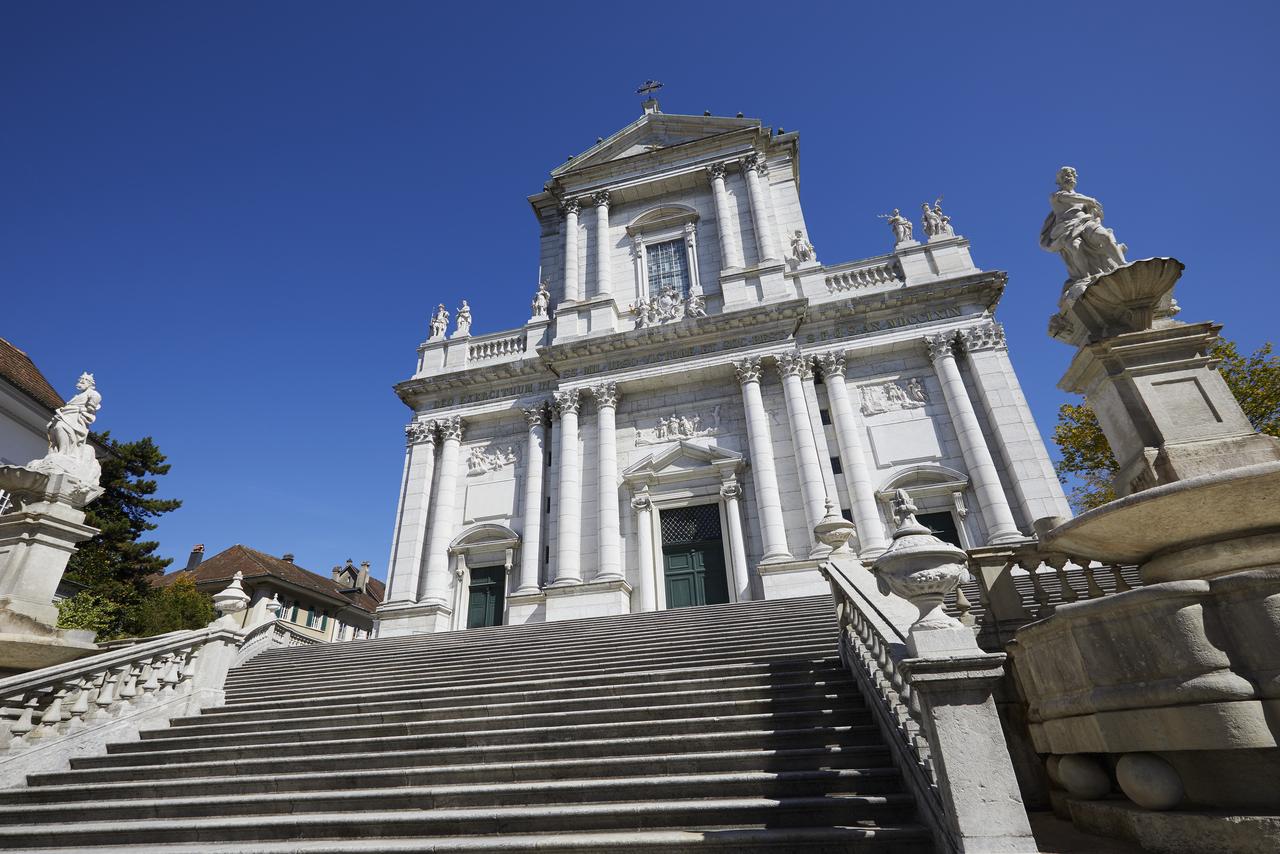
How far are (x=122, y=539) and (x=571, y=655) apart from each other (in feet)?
78.1

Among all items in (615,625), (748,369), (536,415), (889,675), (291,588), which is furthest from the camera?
(291,588)

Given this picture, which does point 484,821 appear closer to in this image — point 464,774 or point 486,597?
point 464,774

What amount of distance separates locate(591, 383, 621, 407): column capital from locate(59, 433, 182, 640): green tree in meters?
16.4

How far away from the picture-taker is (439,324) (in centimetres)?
2620

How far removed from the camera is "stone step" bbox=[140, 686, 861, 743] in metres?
6.92

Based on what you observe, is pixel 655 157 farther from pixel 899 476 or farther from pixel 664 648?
pixel 664 648

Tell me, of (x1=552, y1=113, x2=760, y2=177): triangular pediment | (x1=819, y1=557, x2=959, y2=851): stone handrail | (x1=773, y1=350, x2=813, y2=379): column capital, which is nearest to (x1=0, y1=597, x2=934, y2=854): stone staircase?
(x1=819, y1=557, x2=959, y2=851): stone handrail

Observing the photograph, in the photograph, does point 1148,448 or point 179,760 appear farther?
point 179,760

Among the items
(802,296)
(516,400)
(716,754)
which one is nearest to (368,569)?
(516,400)

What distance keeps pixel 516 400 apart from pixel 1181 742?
21.0 m

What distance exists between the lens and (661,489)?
20.3m

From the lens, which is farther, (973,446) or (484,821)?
(973,446)

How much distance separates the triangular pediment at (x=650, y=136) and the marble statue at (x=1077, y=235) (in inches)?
840

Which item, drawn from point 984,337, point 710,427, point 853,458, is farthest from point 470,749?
point 984,337
